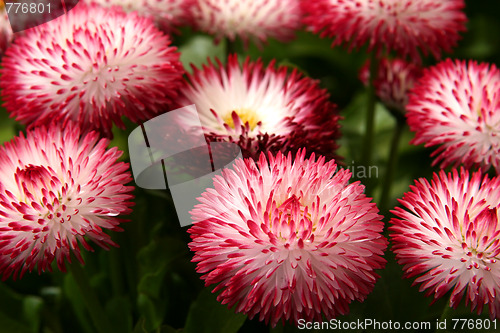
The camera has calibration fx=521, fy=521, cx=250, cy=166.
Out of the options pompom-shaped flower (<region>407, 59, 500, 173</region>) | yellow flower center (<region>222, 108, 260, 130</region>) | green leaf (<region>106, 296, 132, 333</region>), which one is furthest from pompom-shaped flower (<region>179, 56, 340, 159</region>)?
green leaf (<region>106, 296, 132, 333</region>)

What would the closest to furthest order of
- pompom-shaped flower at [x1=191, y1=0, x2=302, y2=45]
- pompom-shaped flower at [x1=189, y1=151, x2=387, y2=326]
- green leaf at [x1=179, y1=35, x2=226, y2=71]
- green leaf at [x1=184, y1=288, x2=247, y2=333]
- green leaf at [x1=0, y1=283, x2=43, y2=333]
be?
pompom-shaped flower at [x1=189, y1=151, x2=387, y2=326], green leaf at [x1=184, y1=288, x2=247, y2=333], green leaf at [x1=0, y1=283, x2=43, y2=333], pompom-shaped flower at [x1=191, y1=0, x2=302, y2=45], green leaf at [x1=179, y1=35, x2=226, y2=71]

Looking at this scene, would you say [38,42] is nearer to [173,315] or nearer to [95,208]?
[95,208]

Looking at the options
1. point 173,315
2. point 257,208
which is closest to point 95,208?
point 257,208

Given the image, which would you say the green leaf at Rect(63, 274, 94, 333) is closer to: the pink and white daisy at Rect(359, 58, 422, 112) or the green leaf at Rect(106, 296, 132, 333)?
the green leaf at Rect(106, 296, 132, 333)

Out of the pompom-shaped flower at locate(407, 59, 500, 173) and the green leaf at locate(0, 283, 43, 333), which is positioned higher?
the pompom-shaped flower at locate(407, 59, 500, 173)

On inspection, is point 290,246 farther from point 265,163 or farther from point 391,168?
point 391,168

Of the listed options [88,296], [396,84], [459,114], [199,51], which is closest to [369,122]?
[396,84]
